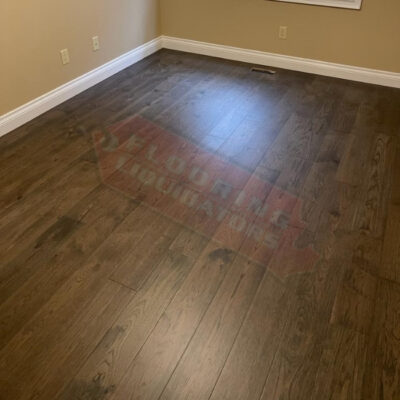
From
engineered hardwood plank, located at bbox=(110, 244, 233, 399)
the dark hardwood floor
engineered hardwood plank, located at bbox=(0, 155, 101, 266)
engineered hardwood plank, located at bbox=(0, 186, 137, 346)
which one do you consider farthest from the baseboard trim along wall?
engineered hardwood plank, located at bbox=(110, 244, 233, 399)

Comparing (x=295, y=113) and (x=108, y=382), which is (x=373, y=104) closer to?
(x=295, y=113)

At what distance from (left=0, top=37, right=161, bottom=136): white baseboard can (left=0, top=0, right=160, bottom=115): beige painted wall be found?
0.14 feet

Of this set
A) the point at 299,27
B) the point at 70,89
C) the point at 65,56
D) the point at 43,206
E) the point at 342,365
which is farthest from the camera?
the point at 299,27

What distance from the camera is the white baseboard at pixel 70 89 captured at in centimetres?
264

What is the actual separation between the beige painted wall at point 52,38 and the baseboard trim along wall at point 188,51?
58mm

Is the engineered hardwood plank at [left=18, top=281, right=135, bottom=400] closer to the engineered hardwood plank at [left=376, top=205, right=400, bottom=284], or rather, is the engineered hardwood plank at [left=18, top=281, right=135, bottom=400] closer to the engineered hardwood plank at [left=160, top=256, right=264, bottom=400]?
the engineered hardwood plank at [left=160, top=256, right=264, bottom=400]

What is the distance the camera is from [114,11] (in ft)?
10.9

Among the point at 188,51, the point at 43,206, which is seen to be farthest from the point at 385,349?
the point at 188,51

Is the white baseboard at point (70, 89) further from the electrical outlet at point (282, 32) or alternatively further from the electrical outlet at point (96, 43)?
the electrical outlet at point (282, 32)

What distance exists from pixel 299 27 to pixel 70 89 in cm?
221

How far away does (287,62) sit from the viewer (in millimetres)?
3691

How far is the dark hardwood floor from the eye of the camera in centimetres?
133

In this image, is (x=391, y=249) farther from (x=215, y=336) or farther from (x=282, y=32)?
(x=282, y=32)

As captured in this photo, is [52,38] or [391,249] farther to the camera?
[52,38]
